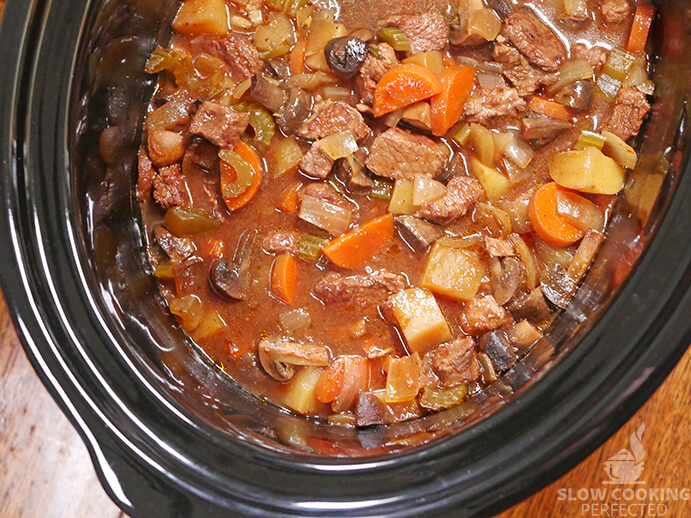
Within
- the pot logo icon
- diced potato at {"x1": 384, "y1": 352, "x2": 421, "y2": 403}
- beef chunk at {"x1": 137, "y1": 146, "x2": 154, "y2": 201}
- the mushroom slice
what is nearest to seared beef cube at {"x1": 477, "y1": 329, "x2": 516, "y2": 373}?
diced potato at {"x1": 384, "y1": 352, "x2": 421, "y2": 403}

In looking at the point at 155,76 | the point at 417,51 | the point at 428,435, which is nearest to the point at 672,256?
the point at 428,435

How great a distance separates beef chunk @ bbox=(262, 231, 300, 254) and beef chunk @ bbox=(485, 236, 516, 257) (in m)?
0.76

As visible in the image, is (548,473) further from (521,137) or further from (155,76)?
(155,76)

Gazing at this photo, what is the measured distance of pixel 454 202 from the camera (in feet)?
8.08

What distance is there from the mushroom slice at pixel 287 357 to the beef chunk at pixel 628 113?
1457 mm

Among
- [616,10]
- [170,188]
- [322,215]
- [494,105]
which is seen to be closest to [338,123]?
[322,215]

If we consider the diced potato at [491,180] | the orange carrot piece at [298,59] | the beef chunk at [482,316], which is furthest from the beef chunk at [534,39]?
the beef chunk at [482,316]

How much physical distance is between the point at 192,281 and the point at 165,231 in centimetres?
24

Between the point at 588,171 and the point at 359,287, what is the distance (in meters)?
0.99

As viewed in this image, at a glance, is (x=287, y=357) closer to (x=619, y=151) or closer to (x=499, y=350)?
(x=499, y=350)

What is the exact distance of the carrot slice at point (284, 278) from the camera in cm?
255

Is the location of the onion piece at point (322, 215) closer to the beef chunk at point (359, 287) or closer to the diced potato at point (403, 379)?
the beef chunk at point (359, 287)

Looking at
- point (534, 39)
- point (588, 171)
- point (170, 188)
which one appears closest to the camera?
point (588, 171)

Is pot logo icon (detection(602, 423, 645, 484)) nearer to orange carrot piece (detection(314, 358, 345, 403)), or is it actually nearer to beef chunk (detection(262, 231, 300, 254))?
orange carrot piece (detection(314, 358, 345, 403))
